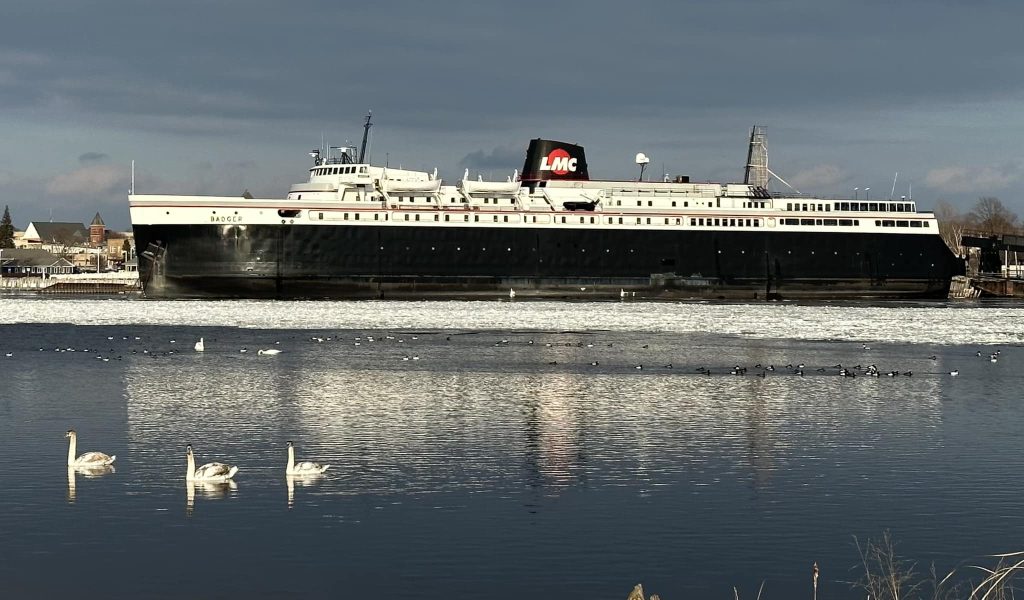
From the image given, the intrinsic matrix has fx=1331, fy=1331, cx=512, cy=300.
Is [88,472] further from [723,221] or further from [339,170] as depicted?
[723,221]

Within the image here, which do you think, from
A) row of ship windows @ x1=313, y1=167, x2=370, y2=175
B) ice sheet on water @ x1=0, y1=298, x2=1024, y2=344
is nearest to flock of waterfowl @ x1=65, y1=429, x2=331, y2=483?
ice sheet on water @ x1=0, y1=298, x2=1024, y2=344

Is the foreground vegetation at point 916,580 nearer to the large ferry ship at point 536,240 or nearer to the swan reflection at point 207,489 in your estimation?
the swan reflection at point 207,489

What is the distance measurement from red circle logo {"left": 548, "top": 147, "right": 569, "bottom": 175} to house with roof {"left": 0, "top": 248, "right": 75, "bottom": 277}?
10413cm

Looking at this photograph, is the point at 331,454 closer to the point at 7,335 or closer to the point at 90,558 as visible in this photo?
the point at 90,558

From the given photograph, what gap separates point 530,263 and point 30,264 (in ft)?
367

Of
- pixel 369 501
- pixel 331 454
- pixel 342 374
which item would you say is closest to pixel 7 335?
pixel 342 374

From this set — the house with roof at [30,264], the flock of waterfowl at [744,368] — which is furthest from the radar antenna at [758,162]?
the house with roof at [30,264]

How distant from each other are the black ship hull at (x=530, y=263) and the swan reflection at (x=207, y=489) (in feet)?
212

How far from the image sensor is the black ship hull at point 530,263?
8156cm

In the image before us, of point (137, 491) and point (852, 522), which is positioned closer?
point (852, 522)

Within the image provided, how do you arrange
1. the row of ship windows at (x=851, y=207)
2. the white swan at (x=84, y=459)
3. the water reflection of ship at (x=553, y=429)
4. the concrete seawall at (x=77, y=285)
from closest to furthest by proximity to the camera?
the white swan at (x=84, y=459)
the water reflection of ship at (x=553, y=429)
the row of ship windows at (x=851, y=207)
the concrete seawall at (x=77, y=285)

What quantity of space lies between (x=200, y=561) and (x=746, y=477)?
8.46 m

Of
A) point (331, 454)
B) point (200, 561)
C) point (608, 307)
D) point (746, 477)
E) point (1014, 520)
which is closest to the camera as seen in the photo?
point (200, 561)

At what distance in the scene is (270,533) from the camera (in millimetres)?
15273
